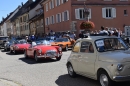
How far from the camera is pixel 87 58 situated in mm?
7965

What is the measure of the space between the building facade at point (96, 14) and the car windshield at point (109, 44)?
83.1ft

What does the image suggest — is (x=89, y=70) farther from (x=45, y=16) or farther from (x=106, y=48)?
(x=45, y=16)

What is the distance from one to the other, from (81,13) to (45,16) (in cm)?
1412

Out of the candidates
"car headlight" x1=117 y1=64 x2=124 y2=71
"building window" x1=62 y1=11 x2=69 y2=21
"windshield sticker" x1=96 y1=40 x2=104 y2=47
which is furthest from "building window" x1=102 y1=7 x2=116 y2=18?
"car headlight" x1=117 y1=64 x2=124 y2=71

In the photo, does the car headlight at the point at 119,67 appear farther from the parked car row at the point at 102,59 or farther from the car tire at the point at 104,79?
the car tire at the point at 104,79

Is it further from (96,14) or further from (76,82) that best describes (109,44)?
(96,14)

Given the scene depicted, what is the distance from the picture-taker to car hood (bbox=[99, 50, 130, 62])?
6.70m

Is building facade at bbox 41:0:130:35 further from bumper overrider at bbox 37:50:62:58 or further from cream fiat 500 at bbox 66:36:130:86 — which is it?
cream fiat 500 at bbox 66:36:130:86

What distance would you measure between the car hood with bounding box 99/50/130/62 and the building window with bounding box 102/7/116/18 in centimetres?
2950

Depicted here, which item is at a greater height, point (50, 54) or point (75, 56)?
point (75, 56)

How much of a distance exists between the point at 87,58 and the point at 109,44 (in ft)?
2.65

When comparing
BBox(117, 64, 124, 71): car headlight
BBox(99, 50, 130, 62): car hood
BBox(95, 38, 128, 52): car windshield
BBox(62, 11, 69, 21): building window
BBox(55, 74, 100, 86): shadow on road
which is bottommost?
BBox(55, 74, 100, 86): shadow on road

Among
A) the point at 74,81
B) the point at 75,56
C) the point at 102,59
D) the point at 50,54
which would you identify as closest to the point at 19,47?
the point at 50,54

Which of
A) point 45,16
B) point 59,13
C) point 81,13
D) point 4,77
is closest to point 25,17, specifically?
point 45,16
